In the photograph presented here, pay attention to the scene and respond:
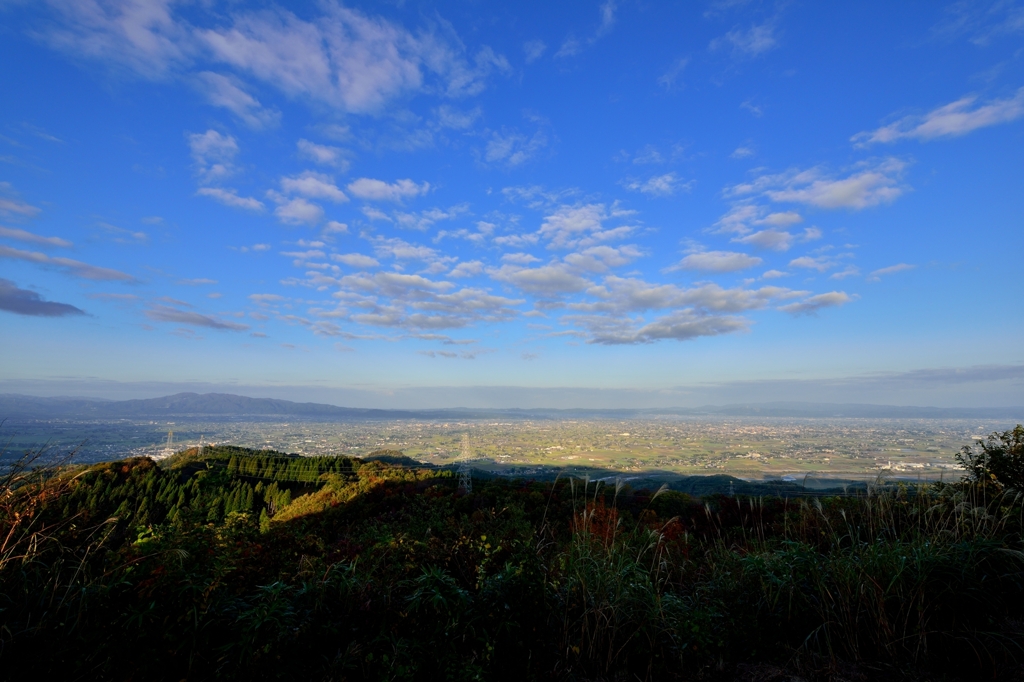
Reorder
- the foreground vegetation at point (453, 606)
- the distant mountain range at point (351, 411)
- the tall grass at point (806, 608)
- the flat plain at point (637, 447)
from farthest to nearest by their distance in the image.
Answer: the distant mountain range at point (351, 411) → the flat plain at point (637, 447) → the tall grass at point (806, 608) → the foreground vegetation at point (453, 606)

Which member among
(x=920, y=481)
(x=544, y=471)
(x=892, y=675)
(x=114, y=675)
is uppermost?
(x=920, y=481)

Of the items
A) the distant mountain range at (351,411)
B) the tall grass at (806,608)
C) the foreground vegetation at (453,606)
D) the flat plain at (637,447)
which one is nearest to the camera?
the foreground vegetation at (453,606)

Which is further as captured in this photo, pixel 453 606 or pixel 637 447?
pixel 637 447

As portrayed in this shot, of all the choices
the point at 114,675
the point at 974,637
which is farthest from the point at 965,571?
the point at 114,675

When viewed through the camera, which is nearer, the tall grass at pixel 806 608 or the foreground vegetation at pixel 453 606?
the foreground vegetation at pixel 453 606

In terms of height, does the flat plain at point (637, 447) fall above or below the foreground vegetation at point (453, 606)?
below

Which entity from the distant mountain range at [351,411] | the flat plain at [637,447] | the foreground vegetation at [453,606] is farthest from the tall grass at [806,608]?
the distant mountain range at [351,411]

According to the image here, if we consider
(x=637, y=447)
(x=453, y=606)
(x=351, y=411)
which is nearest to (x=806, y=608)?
(x=453, y=606)

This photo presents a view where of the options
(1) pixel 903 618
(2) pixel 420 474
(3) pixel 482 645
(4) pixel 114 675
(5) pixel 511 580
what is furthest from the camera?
(2) pixel 420 474

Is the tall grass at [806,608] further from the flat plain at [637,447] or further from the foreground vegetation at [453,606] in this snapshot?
the flat plain at [637,447]

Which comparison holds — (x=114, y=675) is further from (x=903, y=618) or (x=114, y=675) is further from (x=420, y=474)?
(x=420, y=474)

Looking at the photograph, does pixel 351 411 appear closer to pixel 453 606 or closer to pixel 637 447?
pixel 637 447

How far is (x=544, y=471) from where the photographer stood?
75.8 feet

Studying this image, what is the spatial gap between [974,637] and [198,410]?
338 feet
